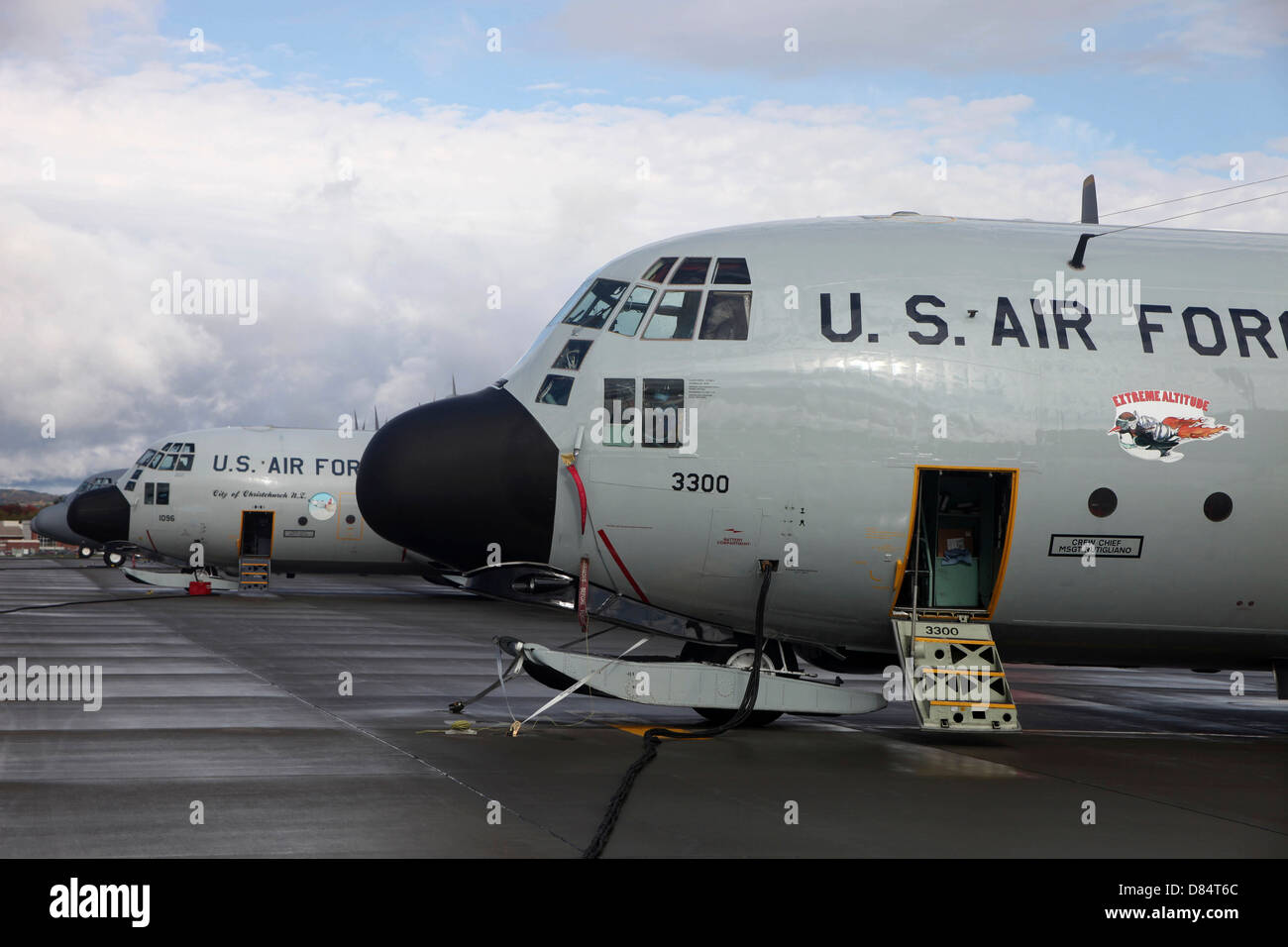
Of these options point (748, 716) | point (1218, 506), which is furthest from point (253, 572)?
point (1218, 506)

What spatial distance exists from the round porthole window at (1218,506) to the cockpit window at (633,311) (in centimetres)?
525

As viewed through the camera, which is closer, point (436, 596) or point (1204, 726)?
point (1204, 726)

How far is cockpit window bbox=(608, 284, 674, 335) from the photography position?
10.9 metres

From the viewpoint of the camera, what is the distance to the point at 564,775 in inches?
364

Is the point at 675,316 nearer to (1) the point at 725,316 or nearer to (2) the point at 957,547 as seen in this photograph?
(1) the point at 725,316

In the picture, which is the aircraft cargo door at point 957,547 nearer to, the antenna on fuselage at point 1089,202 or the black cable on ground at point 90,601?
the antenna on fuselage at point 1089,202

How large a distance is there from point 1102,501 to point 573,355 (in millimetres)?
4872

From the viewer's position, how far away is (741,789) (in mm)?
8805
